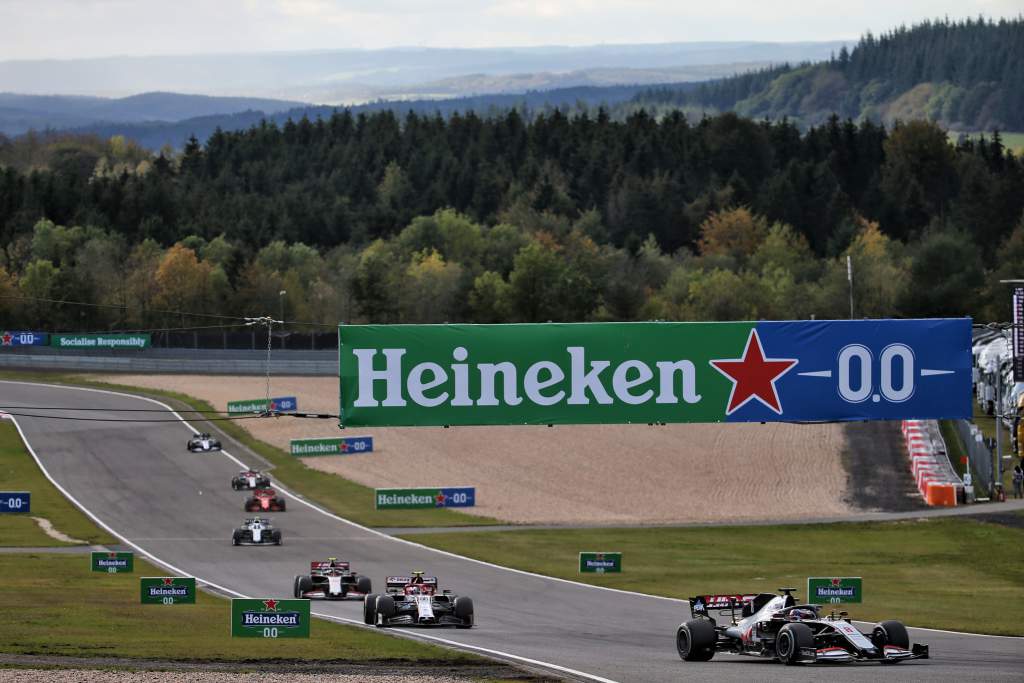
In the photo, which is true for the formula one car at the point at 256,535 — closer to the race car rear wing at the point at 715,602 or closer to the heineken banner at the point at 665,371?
the race car rear wing at the point at 715,602

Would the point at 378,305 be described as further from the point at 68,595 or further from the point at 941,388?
the point at 941,388

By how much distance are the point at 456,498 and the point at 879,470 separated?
21625 mm

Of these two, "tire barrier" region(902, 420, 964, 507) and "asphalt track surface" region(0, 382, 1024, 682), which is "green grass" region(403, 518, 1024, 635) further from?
"tire barrier" region(902, 420, 964, 507)

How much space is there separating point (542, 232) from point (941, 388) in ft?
495

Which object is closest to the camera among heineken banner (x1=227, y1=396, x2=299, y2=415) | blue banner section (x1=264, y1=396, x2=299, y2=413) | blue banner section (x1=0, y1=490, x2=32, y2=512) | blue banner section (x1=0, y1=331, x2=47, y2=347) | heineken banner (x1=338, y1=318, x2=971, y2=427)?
heineken banner (x1=338, y1=318, x2=971, y2=427)

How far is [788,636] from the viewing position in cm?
2606

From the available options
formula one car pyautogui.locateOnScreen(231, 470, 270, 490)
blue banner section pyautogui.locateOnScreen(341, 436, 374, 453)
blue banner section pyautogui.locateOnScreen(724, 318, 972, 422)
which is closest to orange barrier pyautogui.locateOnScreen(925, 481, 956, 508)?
formula one car pyautogui.locateOnScreen(231, 470, 270, 490)

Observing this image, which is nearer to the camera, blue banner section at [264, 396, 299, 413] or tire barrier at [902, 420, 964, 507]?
tire barrier at [902, 420, 964, 507]

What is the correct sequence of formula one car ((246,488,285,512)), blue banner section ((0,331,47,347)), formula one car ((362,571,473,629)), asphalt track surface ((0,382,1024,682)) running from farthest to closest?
1. blue banner section ((0,331,47,347))
2. formula one car ((246,488,285,512))
3. formula one car ((362,571,473,629))
4. asphalt track surface ((0,382,1024,682))

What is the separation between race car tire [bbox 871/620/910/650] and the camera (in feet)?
85.8

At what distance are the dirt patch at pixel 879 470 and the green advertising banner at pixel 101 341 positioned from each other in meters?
55.9

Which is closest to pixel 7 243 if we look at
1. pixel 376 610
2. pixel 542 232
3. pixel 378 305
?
pixel 378 305

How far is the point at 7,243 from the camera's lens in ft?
539

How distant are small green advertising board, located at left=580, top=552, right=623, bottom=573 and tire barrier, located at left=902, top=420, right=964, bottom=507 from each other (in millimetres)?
21004
